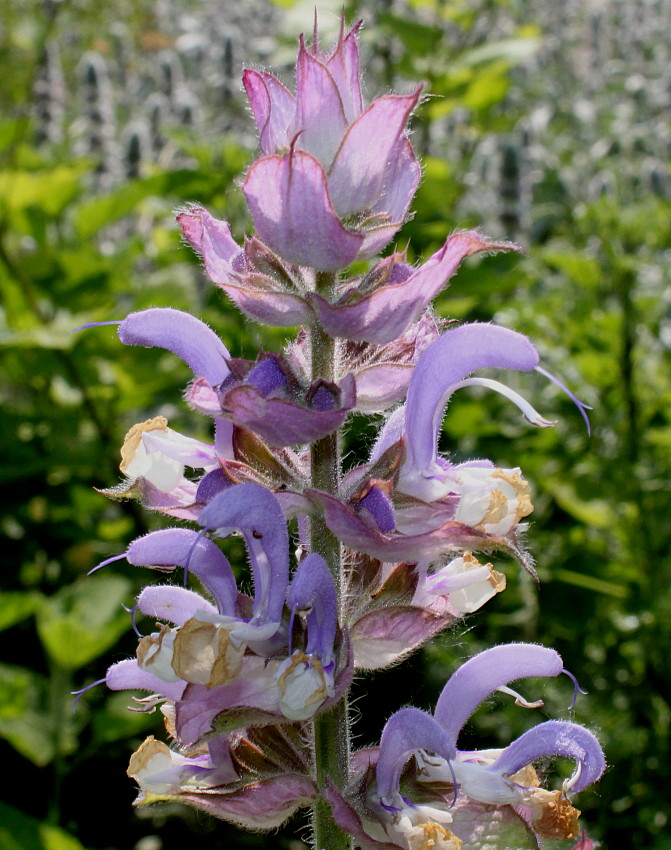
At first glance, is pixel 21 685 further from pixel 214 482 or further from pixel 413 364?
pixel 413 364

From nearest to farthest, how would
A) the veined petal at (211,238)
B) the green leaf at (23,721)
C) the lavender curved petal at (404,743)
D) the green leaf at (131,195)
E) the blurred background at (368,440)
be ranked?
the lavender curved petal at (404,743)
the veined petal at (211,238)
the green leaf at (23,721)
the blurred background at (368,440)
the green leaf at (131,195)

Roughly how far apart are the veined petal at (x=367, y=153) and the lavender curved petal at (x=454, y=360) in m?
0.23

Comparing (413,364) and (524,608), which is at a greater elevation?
(413,364)

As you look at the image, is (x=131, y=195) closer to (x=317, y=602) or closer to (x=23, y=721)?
(x=23, y=721)

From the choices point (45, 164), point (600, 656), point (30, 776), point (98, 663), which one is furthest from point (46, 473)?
point (600, 656)

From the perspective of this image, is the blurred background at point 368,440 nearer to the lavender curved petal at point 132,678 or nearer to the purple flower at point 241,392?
the lavender curved petal at point 132,678

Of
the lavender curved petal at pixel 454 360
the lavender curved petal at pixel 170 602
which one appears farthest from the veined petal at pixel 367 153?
the lavender curved petal at pixel 170 602

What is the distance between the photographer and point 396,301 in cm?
121

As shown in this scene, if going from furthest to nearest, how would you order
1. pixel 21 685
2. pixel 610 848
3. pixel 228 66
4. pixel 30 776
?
1. pixel 228 66
2. pixel 30 776
3. pixel 610 848
4. pixel 21 685

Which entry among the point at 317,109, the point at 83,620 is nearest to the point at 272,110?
the point at 317,109

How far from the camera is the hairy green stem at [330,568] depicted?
4.30 feet

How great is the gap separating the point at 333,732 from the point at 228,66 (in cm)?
482

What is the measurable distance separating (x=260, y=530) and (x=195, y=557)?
0.41ft

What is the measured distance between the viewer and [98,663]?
3680 mm
